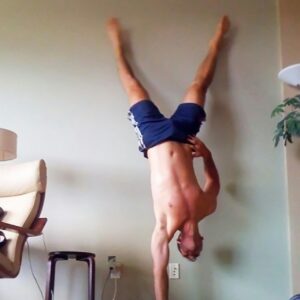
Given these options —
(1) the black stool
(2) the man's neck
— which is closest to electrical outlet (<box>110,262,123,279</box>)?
(1) the black stool

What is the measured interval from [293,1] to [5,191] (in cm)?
292

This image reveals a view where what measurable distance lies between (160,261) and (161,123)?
1.00 meters

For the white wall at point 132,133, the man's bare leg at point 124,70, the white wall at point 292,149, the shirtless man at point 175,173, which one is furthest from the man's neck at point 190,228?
the man's bare leg at point 124,70

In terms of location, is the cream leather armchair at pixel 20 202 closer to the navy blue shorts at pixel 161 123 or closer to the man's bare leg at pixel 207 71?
the navy blue shorts at pixel 161 123

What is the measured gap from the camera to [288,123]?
339cm

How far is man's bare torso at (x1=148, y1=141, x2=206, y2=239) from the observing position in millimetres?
3078

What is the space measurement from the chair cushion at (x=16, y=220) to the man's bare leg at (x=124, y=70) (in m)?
1.09

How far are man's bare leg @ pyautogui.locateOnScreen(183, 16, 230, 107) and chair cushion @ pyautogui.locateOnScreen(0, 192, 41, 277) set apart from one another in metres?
1.42

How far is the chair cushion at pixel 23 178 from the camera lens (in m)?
3.12

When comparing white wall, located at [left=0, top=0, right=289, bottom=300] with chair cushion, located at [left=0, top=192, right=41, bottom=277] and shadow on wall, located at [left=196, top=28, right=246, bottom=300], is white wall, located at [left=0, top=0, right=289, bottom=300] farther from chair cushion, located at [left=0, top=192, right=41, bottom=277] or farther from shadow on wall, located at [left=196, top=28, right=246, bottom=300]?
chair cushion, located at [left=0, top=192, right=41, bottom=277]

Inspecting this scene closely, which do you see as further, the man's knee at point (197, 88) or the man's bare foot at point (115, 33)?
the man's bare foot at point (115, 33)

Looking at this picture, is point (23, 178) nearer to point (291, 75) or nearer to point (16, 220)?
point (16, 220)

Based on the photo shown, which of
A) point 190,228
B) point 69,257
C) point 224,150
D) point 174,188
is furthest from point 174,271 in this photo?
point 224,150

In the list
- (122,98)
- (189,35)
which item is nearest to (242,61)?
(189,35)
